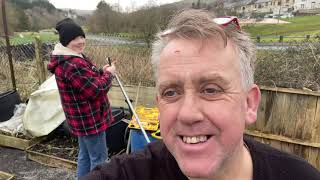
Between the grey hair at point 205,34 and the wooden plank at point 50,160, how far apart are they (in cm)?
377

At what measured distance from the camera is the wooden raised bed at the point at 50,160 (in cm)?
472

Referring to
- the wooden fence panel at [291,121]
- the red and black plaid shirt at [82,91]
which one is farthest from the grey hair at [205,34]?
the wooden fence panel at [291,121]

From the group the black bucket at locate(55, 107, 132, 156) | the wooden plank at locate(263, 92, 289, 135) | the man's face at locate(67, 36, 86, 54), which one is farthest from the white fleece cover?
the wooden plank at locate(263, 92, 289, 135)

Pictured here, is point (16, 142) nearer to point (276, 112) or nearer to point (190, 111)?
point (276, 112)

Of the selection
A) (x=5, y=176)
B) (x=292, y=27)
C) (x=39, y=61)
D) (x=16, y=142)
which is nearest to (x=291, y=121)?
(x=5, y=176)

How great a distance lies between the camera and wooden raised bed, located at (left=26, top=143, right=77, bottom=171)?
15.5 ft

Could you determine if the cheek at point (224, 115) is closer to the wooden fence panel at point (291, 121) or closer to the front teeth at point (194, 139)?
the front teeth at point (194, 139)

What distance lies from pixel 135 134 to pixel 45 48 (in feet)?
19.5

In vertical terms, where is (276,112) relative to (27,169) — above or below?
above

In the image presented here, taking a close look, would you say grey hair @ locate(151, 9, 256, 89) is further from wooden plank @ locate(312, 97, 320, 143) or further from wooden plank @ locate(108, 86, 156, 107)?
wooden plank @ locate(108, 86, 156, 107)

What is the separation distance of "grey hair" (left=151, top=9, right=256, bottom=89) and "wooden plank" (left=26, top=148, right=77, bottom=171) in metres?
3.77

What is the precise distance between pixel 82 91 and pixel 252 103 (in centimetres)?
231

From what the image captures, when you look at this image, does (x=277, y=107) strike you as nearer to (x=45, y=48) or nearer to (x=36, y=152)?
(x=36, y=152)

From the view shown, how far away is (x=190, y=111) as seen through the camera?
3.75 feet
